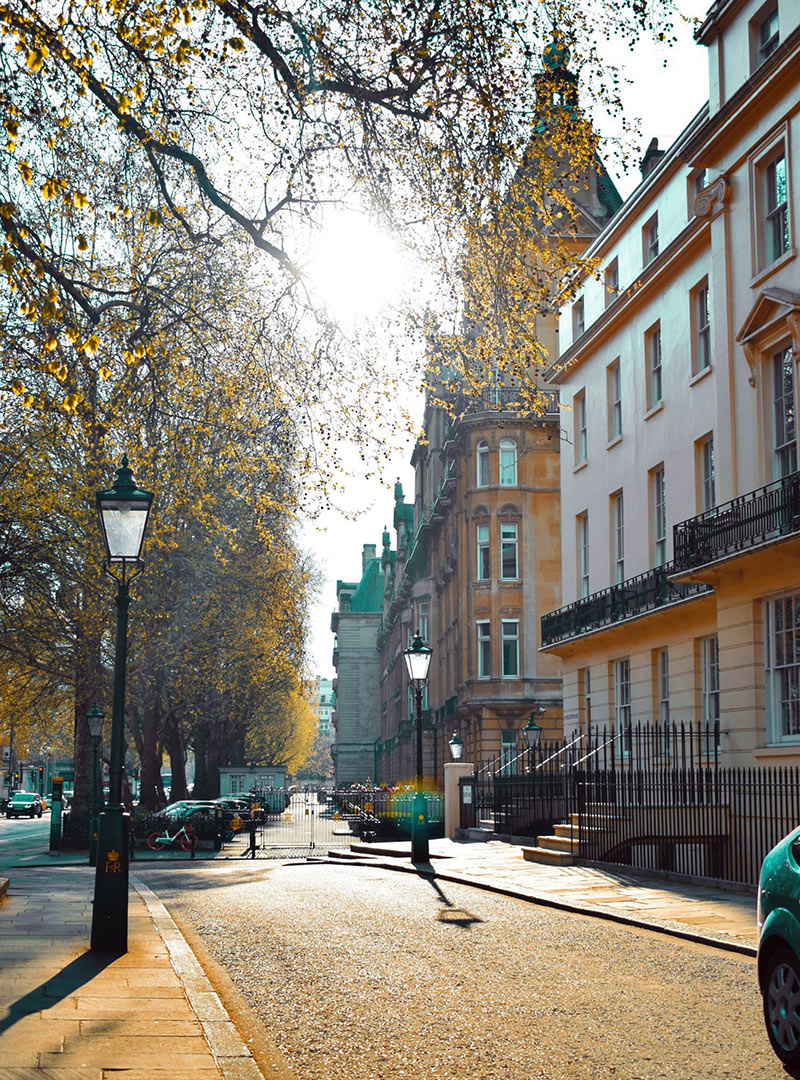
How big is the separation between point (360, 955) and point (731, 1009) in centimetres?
348

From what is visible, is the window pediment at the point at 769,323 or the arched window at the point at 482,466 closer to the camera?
the window pediment at the point at 769,323

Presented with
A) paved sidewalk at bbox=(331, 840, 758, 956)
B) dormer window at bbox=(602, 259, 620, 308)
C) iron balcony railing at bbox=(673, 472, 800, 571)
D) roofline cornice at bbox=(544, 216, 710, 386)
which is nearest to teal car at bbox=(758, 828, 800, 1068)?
paved sidewalk at bbox=(331, 840, 758, 956)

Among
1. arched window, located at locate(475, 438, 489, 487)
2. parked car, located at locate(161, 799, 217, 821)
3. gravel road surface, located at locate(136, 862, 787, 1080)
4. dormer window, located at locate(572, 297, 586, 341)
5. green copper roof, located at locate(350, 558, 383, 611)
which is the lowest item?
parked car, located at locate(161, 799, 217, 821)

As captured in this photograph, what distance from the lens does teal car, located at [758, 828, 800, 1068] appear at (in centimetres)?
657

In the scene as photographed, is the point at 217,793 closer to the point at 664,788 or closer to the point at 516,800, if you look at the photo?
the point at 516,800

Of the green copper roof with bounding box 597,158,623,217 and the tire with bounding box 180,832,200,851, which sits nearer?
the tire with bounding box 180,832,200,851

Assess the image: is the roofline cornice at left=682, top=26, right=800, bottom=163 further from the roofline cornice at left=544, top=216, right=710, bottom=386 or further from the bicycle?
the bicycle

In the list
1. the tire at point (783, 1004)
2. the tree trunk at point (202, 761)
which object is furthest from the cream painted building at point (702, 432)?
the tree trunk at point (202, 761)

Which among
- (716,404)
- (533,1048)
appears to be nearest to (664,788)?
(716,404)

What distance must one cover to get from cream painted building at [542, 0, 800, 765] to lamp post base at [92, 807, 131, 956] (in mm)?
10486

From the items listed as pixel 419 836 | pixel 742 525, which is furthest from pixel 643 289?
pixel 419 836

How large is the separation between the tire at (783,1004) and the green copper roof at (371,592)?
410ft

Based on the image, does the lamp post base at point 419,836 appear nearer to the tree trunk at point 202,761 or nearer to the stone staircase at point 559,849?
the stone staircase at point 559,849

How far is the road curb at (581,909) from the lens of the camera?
11.4 meters
